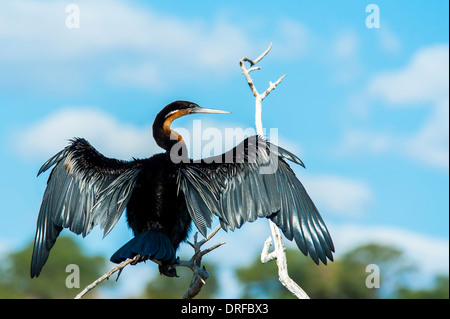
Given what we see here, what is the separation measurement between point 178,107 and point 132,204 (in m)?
1.44

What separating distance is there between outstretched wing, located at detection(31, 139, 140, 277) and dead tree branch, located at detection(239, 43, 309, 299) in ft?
4.08

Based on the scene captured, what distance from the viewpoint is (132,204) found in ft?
20.5

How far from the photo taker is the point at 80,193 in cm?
648

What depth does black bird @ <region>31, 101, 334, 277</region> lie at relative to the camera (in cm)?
602

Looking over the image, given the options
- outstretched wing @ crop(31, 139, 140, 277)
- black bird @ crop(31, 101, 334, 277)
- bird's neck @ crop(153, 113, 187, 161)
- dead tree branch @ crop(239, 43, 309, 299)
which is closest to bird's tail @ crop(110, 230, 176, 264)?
black bird @ crop(31, 101, 334, 277)

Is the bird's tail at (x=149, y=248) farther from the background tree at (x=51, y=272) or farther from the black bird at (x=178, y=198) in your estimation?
the background tree at (x=51, y=272)

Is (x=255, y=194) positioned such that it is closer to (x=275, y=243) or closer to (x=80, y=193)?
(x=275, y=243)

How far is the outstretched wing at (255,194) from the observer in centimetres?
602

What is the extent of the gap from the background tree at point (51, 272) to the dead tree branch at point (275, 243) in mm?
28493

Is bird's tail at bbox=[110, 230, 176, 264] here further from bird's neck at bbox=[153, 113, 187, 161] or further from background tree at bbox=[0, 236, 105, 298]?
background tree at bbox=[0, 236, 105, 298]

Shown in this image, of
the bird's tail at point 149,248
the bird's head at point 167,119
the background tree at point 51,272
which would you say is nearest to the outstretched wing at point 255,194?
the bird's tail at point 149,248

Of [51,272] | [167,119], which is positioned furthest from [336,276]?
[167,119]

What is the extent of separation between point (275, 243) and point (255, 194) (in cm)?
53
